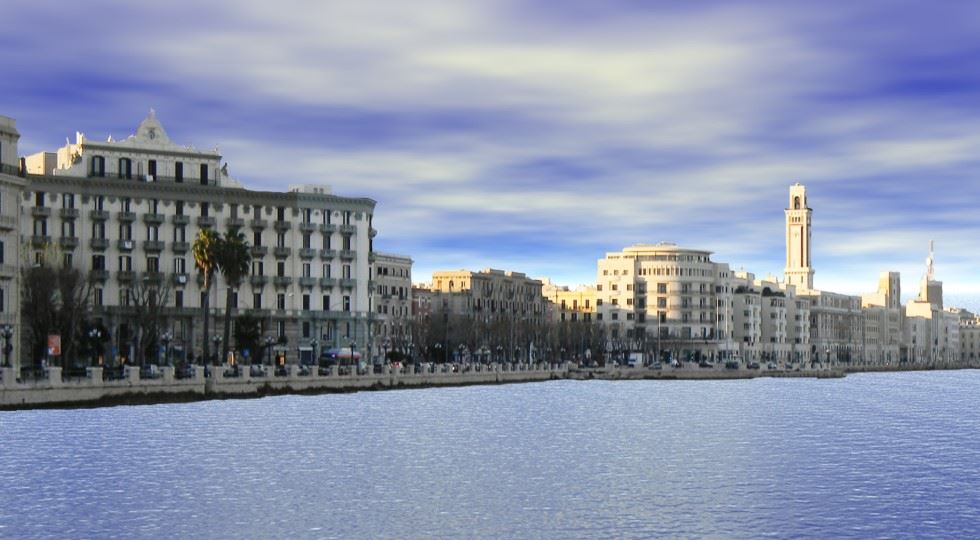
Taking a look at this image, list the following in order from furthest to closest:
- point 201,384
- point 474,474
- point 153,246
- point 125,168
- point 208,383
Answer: point 125,168 < point 153,246 < point 208,383 < point 201,384 < point 474,474

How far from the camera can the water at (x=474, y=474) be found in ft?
151

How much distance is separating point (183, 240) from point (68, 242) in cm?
1165

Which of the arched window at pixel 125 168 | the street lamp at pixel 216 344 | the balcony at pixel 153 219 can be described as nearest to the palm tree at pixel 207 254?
the street lamp at pixel 216 344

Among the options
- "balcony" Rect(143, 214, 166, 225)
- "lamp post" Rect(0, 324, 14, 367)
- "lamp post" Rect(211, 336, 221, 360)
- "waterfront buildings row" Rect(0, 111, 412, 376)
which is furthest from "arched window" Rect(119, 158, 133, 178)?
"lamp post" Rect(0, 324, 14, 367)

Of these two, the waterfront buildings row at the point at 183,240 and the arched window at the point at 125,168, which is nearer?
the waterfront buildings row at the point at 183,240

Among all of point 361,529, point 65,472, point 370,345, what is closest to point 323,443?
point 65,472

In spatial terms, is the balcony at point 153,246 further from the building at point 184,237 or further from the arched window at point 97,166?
the arched window at point 97,166

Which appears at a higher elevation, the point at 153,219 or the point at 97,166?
the point at 97,166

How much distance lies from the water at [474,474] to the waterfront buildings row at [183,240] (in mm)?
39351

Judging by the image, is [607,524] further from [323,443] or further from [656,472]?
[323,443]

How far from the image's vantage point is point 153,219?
141750mm

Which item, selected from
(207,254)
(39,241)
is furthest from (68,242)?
(207,254)

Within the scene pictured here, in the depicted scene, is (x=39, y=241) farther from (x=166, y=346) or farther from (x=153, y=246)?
(x=166, y=346)

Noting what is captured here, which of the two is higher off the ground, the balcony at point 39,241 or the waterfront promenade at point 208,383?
the balcony at point 39,241
